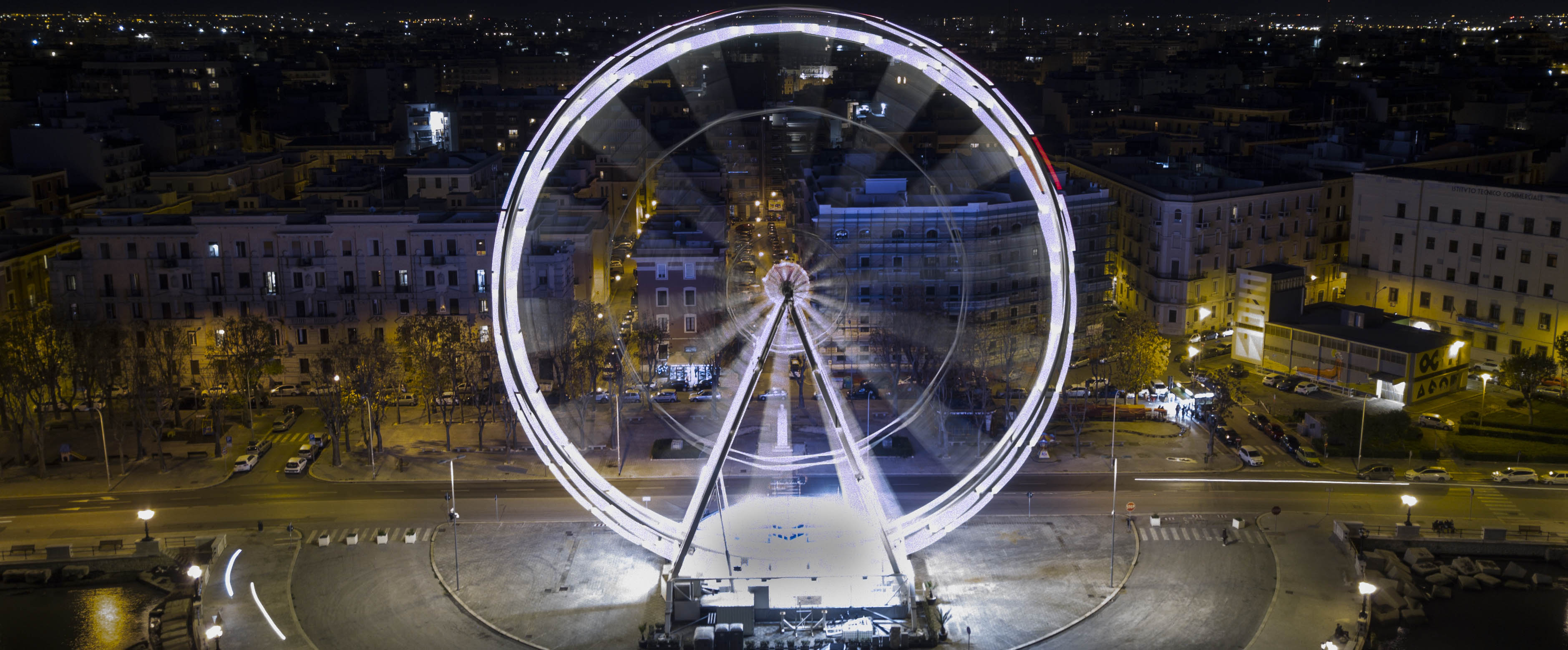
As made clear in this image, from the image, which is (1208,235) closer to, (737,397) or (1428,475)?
(1428,475)

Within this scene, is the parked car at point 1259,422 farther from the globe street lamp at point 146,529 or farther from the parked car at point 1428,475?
the globe street lamp at point 146,529

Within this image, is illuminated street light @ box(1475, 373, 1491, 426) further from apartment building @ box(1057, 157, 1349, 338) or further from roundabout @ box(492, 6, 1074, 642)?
roundabout @ box(492, 6, 1074, 642)

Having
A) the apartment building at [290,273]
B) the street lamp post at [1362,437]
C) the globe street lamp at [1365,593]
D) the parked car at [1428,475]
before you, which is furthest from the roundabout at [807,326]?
the parked car at [1428,475]

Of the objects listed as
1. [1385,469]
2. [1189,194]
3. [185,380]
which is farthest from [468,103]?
[1385,469]

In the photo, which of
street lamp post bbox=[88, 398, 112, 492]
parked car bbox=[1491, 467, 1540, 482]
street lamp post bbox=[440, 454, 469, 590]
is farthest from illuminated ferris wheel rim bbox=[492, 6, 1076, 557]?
parked car bbox=[1491, 467, 1540, 482]

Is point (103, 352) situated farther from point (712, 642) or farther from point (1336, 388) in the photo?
point (1336, 388)

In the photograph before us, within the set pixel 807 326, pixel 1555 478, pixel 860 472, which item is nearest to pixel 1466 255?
pixel 1555 478

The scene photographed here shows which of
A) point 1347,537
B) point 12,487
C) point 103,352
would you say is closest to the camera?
point 1347,537
